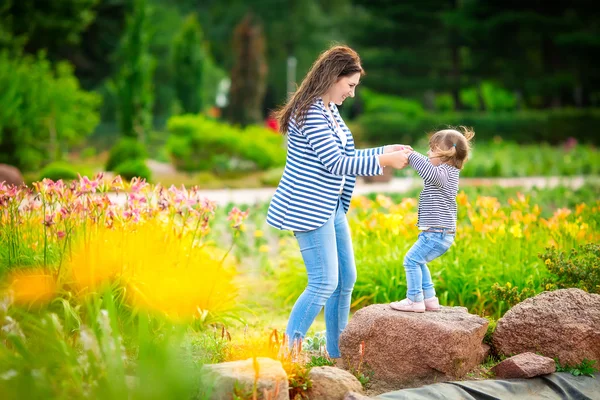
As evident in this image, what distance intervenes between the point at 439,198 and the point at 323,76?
37.4 inches

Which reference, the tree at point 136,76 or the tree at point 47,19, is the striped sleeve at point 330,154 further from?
the tree at point 47,19

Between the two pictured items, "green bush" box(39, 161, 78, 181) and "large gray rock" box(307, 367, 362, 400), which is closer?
"large gray rock" box(307, 367, 362, 400)

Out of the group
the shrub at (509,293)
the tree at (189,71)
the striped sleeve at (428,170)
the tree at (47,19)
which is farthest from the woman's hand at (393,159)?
the tree at (47,19)

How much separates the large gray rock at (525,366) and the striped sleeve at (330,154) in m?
1.29

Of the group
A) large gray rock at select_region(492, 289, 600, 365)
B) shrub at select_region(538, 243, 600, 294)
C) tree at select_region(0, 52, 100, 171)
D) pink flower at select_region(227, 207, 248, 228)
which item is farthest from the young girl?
tree at select_region(0, 52, 100, 171)

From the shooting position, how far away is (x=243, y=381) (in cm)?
320

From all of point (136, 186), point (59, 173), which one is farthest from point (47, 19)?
point (136, 186)

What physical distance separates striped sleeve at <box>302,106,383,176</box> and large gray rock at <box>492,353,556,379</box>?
129cm

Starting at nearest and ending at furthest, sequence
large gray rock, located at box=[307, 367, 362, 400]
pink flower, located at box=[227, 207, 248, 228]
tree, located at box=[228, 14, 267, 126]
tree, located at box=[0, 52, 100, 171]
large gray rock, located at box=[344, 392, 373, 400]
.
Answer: large gray rock, located at box=[344, 392, 373, 400] < large gray rock, located at box=[307, 367, 362, 400] < pink flower, located at box=[227, 207, 248, 228] < tree, located at box=[0, 52, 100, 171] < tree, located at box=[228, 14, 267, 126]

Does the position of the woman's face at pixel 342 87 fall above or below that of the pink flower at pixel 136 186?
above

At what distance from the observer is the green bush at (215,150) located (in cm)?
1739

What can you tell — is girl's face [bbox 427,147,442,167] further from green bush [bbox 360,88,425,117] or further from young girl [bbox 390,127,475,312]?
green bush [bbox 360,88,425,117]

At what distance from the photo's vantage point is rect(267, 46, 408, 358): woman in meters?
3.77

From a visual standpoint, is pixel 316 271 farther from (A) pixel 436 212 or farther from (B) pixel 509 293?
(B) pixel 509 293
